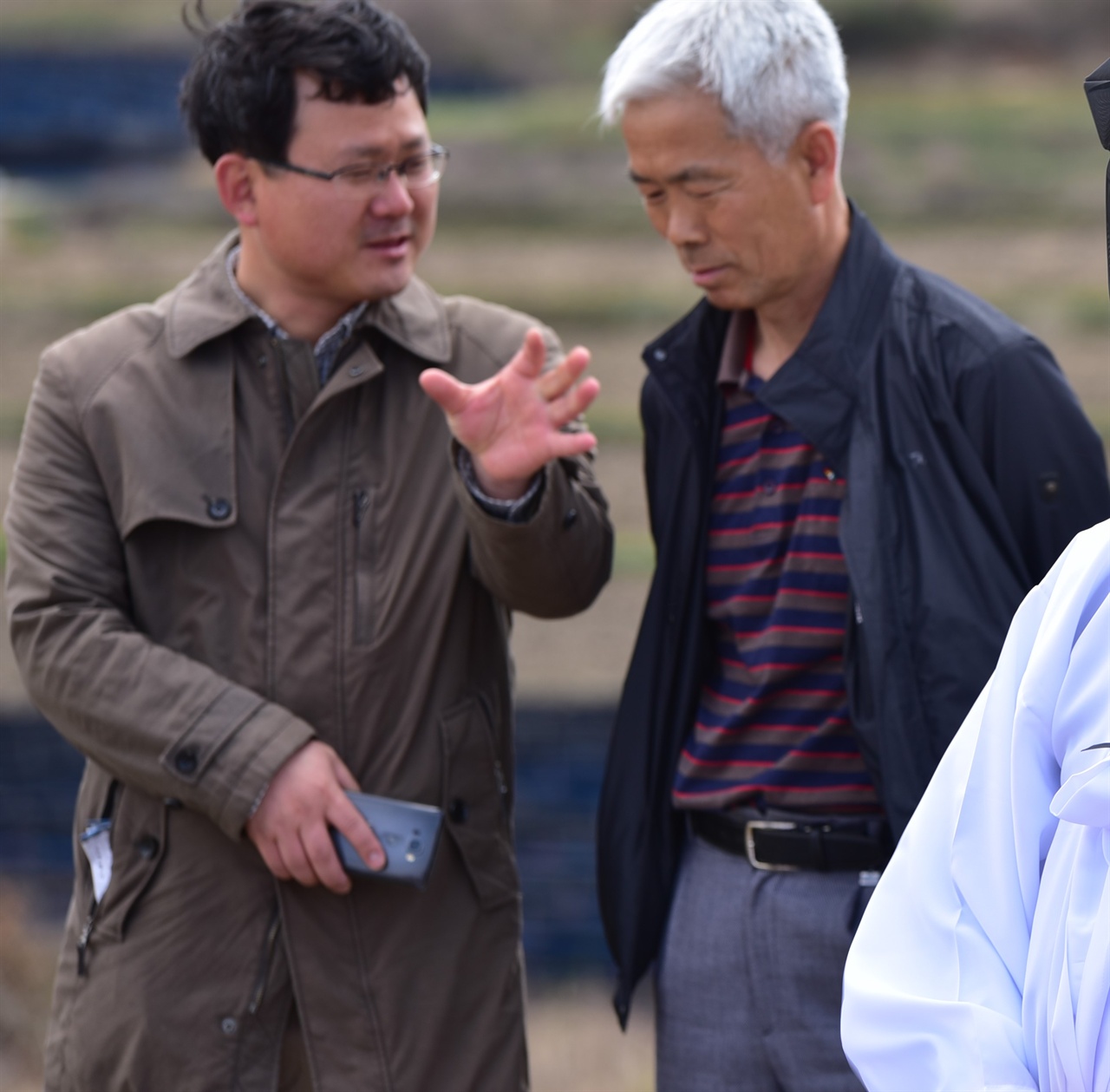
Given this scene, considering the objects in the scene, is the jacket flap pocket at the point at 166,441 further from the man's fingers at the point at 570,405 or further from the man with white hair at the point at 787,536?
the man with white hair at the point at 787,536

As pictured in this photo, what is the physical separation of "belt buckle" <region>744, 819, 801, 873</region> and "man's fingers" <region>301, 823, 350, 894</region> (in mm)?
534

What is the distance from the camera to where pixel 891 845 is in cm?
211

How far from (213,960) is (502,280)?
476cm

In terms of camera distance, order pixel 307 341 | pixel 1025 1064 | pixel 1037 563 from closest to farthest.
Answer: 1. pixel 1025 1064
2. pixel 1037 563
3. pixel 307 341

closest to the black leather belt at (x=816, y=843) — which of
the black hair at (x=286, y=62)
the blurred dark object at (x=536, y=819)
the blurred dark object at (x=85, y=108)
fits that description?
the black hair at (x=286, y=62)

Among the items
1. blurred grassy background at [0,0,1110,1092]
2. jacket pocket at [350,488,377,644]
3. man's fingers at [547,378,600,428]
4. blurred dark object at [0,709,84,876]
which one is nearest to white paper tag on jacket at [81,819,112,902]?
jacket pocket at [350,488,377,644]

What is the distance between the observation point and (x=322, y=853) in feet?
7.22

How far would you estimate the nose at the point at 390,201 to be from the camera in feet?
7.82

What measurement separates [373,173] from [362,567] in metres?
0.56

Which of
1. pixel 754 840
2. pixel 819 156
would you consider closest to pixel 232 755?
pixel 754 840

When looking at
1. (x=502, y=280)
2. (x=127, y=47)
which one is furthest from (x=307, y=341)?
(x=127, y=47)

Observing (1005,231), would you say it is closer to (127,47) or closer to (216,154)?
(127,47)

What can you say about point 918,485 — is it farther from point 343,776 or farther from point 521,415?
point 343,776

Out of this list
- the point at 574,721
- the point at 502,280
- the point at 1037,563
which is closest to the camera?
the point at 1037,563
